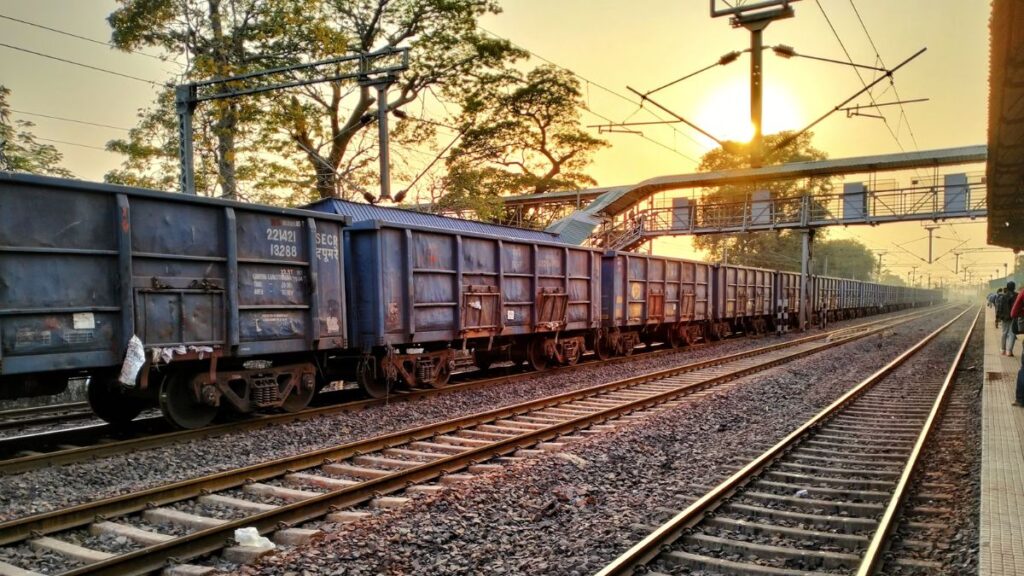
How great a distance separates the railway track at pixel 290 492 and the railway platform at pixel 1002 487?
3.97 m

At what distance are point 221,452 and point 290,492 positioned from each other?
1.93m

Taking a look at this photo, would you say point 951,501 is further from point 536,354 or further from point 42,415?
point 42,415

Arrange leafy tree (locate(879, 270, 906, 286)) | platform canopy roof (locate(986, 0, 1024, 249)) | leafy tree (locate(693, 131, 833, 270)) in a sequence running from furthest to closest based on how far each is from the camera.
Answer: leafy tree (locate(879, 270, 906, 286)) → leafy tree (locate(693, 131, 833, 270)) → platform canopy roof (locate(986, 0, 1024, 249))

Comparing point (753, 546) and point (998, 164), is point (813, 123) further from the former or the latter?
point (753, 546)

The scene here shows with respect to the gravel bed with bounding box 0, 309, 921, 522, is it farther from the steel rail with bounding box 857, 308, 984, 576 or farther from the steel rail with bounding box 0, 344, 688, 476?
the steel rail with bounding box 857, 308, 984, 576

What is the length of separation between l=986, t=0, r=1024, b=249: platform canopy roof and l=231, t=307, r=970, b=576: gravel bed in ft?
15.4

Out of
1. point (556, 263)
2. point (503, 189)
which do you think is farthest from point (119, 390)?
point (503, 189)

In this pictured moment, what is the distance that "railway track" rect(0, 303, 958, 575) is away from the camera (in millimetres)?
4312

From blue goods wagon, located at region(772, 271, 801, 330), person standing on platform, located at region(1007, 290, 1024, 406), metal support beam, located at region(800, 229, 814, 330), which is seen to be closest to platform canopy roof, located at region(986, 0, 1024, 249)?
person standing on platform, located at region(1007, 290, 1024, 406)

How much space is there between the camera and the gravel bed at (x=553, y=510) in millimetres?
4203

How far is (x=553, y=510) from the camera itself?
5246 mm

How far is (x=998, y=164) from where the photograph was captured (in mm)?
11172

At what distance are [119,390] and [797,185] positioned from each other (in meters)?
57.6

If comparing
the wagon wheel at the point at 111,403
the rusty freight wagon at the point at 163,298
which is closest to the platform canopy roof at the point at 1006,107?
the rusty freight wagon at the point at 163,298
